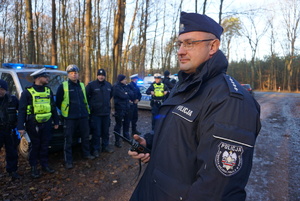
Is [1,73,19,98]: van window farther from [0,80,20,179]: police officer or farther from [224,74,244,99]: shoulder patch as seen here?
[224,74,244,99]: shoulder patch

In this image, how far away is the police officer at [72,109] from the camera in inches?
186

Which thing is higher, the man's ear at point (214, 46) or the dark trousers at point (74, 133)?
the man's ear at point (214, 46)

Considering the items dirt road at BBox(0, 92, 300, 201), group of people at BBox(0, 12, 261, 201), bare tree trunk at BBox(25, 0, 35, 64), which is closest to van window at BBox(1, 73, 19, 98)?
dirt road at BBox(0, 92, 300, 201)

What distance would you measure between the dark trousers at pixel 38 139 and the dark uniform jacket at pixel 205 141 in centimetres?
348

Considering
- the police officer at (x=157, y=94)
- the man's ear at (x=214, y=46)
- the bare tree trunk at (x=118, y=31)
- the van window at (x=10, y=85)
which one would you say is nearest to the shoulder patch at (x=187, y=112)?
the man's ear at (x=214, y=46)

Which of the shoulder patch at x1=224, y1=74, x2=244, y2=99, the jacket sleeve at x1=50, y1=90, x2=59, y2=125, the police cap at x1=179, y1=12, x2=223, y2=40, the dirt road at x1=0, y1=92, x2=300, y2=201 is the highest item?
the police cap at x1=179, y1=12, x2=223, y2=40

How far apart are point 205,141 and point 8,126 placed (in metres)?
4.37

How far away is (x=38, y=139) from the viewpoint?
4277 mm

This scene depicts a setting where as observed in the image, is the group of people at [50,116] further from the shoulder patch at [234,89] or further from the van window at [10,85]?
the shoulder patch at [234,89]

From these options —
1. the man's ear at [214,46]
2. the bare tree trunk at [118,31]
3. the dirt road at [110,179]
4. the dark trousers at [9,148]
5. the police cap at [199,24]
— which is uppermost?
the bare tree trunk at [118,31]

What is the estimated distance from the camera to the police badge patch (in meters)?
1.06

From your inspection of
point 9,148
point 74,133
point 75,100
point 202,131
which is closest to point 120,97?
point 75,100

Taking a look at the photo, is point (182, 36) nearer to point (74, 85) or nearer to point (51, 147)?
point (74, 85)

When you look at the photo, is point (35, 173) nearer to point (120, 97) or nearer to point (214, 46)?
point (120, 97)
